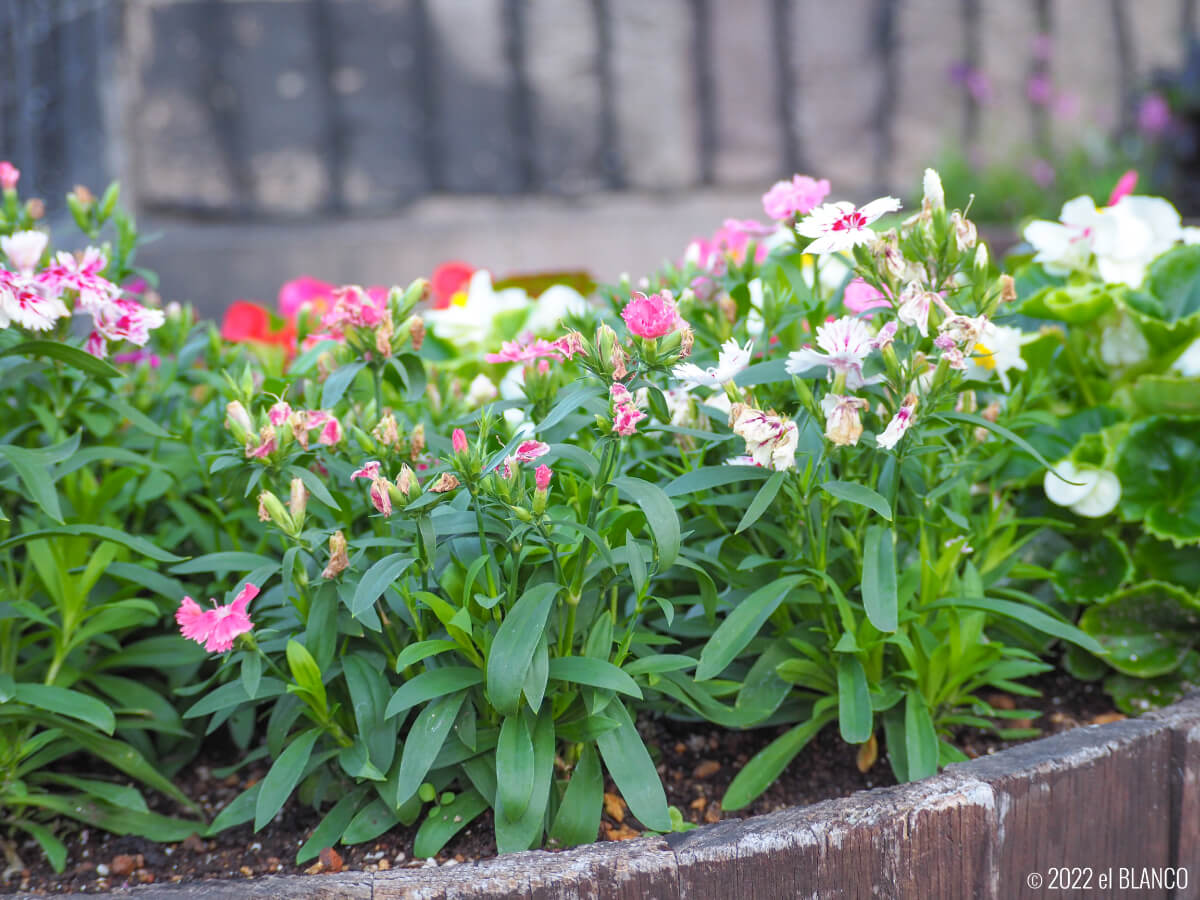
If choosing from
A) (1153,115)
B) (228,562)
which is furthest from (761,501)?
(1153,115)

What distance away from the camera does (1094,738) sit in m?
0.98

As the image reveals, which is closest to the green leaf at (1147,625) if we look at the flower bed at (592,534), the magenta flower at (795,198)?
the flower bed at (592,534)

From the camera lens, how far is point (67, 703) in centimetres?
Answer: 98

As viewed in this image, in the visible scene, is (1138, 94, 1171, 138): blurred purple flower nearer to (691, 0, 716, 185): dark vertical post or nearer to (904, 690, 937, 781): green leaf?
(691, 0, 716, 185): dark vertical post

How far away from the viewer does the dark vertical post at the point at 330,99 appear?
9.02 feet

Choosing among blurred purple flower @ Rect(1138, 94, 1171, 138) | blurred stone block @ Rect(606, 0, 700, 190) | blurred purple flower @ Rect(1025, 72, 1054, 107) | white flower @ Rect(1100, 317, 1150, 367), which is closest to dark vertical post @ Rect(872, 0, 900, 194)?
blurred purple flower @ Rect(1025, 72, 1054, 107)

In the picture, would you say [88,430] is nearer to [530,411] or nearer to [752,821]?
[530,411]

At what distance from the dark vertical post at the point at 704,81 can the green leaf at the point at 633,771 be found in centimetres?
246

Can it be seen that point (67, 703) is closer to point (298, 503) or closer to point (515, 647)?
point (298, 503)

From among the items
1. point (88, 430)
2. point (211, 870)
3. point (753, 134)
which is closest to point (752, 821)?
point (211, 870)

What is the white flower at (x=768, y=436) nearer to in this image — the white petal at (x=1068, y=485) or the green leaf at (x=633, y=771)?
the green leaf at (x=633, y=771)

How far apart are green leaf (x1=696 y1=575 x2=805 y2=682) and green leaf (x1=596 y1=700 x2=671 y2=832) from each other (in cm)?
8

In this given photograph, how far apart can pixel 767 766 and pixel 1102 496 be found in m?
0.54

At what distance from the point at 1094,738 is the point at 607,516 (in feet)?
1.60
